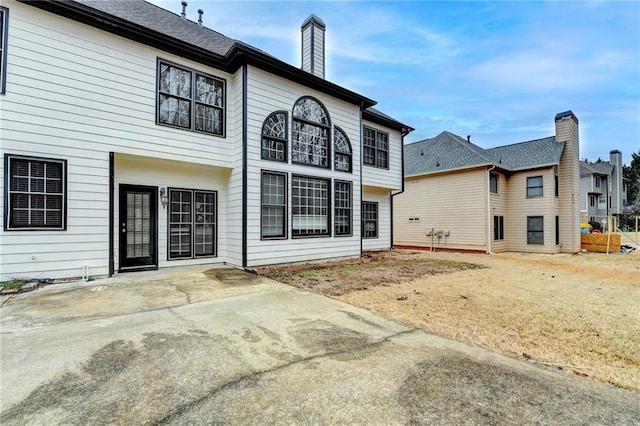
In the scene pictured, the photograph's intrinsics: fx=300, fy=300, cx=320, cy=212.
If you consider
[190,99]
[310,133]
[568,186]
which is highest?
[190,99]

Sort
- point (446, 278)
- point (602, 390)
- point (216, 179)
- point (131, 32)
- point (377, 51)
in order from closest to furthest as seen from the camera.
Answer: point (602, 390) < point (131, 32) < point (446, 278) < point (216, 179) < point (377, 51)

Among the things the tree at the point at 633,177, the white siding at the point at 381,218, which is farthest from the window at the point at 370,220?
the tree at the point at 633,177

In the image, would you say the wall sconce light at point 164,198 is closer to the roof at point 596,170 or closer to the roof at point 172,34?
the roof at point 172,34

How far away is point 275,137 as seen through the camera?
8.20m

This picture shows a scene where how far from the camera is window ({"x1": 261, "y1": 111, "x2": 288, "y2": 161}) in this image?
26.2ft

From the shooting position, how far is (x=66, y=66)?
19.2 feet

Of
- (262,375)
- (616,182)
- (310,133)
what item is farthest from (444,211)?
(616,182)

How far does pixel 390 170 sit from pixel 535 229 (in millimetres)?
8430

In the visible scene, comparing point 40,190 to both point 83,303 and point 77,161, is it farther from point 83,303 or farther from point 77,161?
point 83,303

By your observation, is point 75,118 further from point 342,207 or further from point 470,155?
point 470,155

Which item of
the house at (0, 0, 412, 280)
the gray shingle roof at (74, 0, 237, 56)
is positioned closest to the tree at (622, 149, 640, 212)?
the house at (0, 0, 412, 280)

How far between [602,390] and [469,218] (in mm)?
13308

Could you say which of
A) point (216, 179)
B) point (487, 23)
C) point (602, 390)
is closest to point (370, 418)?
point (602, 390)

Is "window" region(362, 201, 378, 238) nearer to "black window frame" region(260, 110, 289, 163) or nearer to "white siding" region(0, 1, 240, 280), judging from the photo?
"black window frame" region(260, 110, 289, 163)
